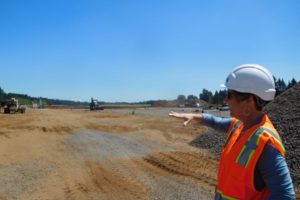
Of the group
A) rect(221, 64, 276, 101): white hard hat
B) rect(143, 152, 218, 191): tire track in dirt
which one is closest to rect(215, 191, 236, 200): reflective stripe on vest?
rect(221, 64, 276, 101): white hard hat

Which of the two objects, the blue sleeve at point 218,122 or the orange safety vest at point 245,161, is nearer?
the orange safety vest at point 245,161

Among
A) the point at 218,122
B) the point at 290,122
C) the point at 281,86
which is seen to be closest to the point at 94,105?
the point at 281,86

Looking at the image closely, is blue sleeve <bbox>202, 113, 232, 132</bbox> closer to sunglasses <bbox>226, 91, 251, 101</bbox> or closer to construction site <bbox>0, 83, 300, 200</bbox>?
sunglasses <bbox>226, 91, 251, 101</bbox>

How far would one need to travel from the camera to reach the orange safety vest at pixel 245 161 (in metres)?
1.75

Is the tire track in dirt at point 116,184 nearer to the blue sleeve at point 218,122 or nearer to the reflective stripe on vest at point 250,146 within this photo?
the blue sleeve at point 218,122

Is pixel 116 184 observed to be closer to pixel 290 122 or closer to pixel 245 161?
pixel 245 161

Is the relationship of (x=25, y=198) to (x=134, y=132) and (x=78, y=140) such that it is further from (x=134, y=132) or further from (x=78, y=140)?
(x=134, y=132)

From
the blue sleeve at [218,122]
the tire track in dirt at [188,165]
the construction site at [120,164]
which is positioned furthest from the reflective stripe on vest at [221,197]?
the tire track in dirt at [188,165]

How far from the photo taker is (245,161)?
179 cm

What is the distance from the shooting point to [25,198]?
7520 mm

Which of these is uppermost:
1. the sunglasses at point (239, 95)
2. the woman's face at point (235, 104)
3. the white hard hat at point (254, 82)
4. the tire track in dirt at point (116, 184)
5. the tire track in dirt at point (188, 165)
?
the white hard hat at point (254, 82)

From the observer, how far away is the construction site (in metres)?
7.92

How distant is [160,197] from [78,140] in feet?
31.2

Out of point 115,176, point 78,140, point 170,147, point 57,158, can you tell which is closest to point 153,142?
point 170,147
